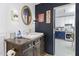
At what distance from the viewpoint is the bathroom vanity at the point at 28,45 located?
143cm

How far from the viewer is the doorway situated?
1.42 m

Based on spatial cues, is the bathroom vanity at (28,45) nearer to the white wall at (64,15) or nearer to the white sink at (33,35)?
the white sink at (33,35)

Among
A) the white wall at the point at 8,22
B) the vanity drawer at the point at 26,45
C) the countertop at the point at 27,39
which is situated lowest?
the vanity drawer at the point at 26,45

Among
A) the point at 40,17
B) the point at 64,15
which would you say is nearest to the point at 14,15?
the point at 40,17

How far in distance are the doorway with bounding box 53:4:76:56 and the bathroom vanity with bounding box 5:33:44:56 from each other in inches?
6.7


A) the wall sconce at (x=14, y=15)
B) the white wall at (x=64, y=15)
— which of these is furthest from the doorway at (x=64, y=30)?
the wall sconce at (x=14, y=15)

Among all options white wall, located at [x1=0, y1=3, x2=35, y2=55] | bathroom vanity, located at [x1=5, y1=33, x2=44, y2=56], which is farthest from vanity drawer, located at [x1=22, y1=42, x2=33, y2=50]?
white wall, located at [x1=0, y1=3, x2=35, y2=55]

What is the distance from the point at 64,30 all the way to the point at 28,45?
40cm

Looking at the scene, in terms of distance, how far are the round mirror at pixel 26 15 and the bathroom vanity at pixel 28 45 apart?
5.8 inches

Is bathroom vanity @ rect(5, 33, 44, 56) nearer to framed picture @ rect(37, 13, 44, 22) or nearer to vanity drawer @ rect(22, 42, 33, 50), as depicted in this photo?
vanity drawer @ rect(22, 42, 33, 50)

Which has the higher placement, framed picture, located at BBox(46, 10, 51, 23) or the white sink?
framed picture, located at BBox(46, 10, 51, 23)

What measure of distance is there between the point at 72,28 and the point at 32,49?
472 millimetres

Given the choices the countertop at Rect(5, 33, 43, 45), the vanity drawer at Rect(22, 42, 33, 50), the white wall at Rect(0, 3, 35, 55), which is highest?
the white wall at Rect(0, 3, 35, 55)

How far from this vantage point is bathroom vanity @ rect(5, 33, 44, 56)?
143 cm
